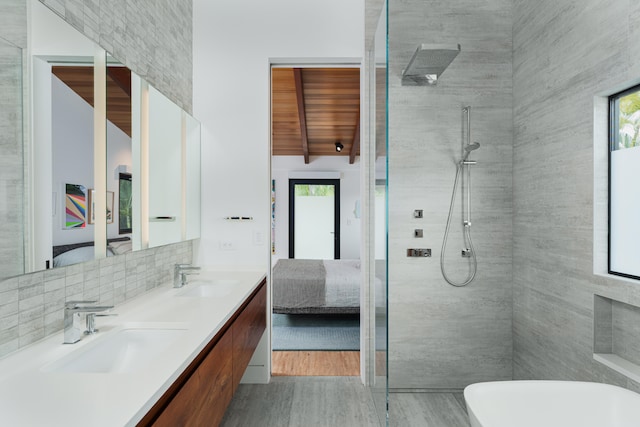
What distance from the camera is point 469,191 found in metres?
2.68

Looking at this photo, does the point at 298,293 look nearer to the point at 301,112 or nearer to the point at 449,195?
the point at 449,195

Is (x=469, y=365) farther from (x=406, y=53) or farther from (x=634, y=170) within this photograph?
(x=406, y=53)

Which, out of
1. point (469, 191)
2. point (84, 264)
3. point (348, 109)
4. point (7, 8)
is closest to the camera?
point (7, 8)

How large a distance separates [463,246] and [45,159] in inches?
97.9

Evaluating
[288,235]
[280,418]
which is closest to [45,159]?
[280,418]

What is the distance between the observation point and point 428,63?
242 cm

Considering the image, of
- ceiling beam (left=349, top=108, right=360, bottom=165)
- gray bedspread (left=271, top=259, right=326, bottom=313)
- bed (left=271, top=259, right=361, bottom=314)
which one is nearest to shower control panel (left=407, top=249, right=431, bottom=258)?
bed (left=271, top=259, right=361, bottom=314)

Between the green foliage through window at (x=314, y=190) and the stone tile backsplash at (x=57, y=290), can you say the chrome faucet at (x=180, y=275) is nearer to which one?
the stone tile backsplash at (x=57, y=290)

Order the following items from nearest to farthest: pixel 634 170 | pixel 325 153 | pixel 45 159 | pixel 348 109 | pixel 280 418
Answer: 1. pixel 45 159
2. pixel 634 170
3. pixel 280 418
4. pixel 348 109
5. pixel 325 153

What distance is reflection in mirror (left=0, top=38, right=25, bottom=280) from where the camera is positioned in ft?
3.71

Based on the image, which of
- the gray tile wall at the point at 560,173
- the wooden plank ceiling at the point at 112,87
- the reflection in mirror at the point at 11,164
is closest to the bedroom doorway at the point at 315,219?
the gray tile wall at the point at 560,173

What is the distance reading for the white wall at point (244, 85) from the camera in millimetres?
2785

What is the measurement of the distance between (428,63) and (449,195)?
0.92m

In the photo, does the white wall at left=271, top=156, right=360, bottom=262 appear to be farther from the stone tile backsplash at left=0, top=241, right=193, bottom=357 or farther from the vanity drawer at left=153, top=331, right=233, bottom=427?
the vanity drawer at left=153, top=331, right=233, bottom=427
